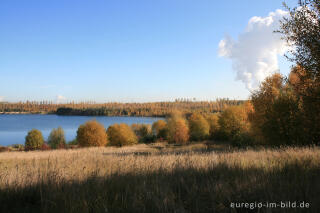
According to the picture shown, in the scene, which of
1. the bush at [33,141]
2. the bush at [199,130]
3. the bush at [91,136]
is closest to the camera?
the bush at [91,136]

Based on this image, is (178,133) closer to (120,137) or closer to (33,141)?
(120,137)

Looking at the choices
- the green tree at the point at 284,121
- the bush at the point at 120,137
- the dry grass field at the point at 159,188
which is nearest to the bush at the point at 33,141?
the bush at the point at 120,137

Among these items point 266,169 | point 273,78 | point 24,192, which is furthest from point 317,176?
point 273,78

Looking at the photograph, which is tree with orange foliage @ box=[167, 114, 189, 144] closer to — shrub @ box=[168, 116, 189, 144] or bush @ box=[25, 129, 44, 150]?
shrub @ box=[168, 116, 189, 144]

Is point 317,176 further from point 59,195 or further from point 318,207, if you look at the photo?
point 59,195

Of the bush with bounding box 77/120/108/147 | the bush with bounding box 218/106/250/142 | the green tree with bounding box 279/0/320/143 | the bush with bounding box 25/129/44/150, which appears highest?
the green tree with bounding box 279/0/320/143

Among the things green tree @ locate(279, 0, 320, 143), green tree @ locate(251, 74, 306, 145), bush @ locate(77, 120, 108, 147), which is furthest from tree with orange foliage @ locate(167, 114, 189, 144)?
green tree @ locate(279, 0, 320, 143)

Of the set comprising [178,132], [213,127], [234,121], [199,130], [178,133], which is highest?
[234,121]

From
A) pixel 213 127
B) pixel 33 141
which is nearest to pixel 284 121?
pixel 213 127

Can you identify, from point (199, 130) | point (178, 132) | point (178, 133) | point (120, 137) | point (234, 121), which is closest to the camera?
point (234, 121)

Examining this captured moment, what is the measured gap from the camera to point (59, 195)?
13.0 feet

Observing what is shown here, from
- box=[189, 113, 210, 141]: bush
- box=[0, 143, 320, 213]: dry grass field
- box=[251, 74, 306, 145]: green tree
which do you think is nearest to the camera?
box=[0, 143, 320, 213]: dry grass field

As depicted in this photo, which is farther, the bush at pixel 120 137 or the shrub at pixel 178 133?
the shrub at pixel 178 133

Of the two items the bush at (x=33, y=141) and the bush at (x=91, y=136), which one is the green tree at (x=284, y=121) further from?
the bush at (x=33, y=141)
